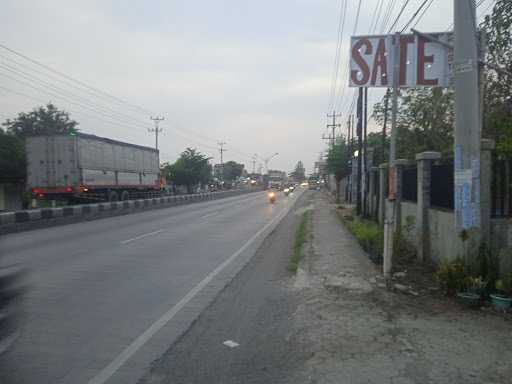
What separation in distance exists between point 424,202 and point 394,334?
16.3 ft

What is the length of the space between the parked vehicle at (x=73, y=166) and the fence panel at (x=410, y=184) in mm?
18958

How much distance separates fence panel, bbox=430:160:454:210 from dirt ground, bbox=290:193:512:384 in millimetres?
1463

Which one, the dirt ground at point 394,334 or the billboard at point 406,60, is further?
the billboard at point 406,60

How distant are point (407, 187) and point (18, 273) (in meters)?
9.99

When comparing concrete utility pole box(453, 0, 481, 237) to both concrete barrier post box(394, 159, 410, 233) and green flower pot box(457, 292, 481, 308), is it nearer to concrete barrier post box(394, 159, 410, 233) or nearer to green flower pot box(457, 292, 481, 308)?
green flower pot box(457, 292, 481, 308)

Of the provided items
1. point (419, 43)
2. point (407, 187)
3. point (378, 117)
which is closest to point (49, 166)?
point (378, 117)

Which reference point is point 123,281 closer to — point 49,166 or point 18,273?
point 18,273

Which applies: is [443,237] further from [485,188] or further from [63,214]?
[63,214]

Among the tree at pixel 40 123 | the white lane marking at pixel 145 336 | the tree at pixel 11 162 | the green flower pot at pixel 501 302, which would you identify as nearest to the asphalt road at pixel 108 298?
the white lane marking at pixel 145 336

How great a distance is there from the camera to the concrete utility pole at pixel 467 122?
23.5 feet

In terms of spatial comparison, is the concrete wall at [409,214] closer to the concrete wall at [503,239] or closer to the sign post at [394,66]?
the sign post at [394,66]

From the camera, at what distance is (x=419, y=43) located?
8992 mm

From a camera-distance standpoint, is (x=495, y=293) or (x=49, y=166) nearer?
(x=495, y=293)

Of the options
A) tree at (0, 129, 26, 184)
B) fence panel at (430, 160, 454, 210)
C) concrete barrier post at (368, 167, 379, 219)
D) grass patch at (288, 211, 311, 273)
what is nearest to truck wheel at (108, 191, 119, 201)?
tree at (0, 129, 26, 184)
